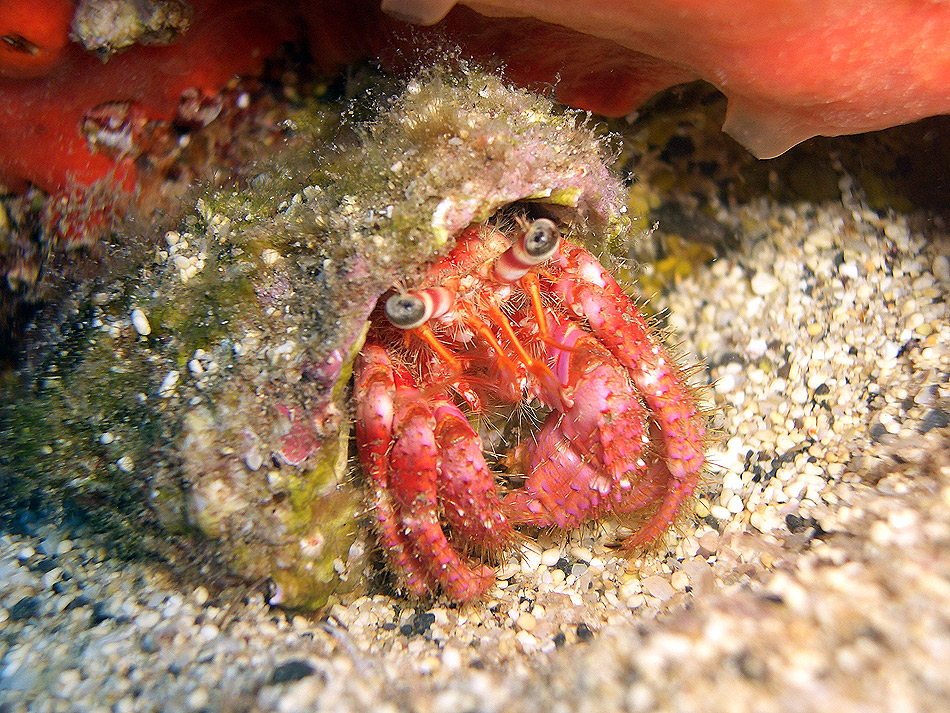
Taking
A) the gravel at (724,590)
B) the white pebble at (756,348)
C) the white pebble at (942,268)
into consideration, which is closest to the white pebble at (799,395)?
the gravel at (724,590)

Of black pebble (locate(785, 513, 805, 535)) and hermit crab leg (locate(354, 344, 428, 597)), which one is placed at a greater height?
hermit crab leg (locate(354, 344, 428, 597))

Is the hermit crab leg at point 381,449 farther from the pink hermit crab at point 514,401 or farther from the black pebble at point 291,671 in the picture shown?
the black pebble at point 291,671

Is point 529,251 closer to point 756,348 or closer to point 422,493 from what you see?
point 422,493

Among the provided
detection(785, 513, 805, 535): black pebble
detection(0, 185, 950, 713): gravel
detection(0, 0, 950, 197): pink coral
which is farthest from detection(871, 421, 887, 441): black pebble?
detection(0, 0, 950, 197): pink coral

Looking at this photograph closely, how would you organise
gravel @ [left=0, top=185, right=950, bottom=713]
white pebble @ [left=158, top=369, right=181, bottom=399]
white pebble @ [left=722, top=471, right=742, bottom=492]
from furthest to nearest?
white pebble @ [left=722, top=471, right=742, bottom=492] < white pebble @ [left=158, top=369, right=181, bottom=399] < gravel @ [left=0, top=185, right=950, bottom=713]

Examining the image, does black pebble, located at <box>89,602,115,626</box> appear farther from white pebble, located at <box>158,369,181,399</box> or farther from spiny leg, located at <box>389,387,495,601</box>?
spiny leg, located at <box>389,387,495,601</box>

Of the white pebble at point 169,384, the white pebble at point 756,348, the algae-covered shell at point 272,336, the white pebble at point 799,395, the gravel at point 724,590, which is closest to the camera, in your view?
the gravel at point 724,590

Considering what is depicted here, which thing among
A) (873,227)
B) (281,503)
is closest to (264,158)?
(281,503)

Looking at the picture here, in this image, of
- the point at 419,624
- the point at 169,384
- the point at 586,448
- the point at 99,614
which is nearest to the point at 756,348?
the point at 586,448
